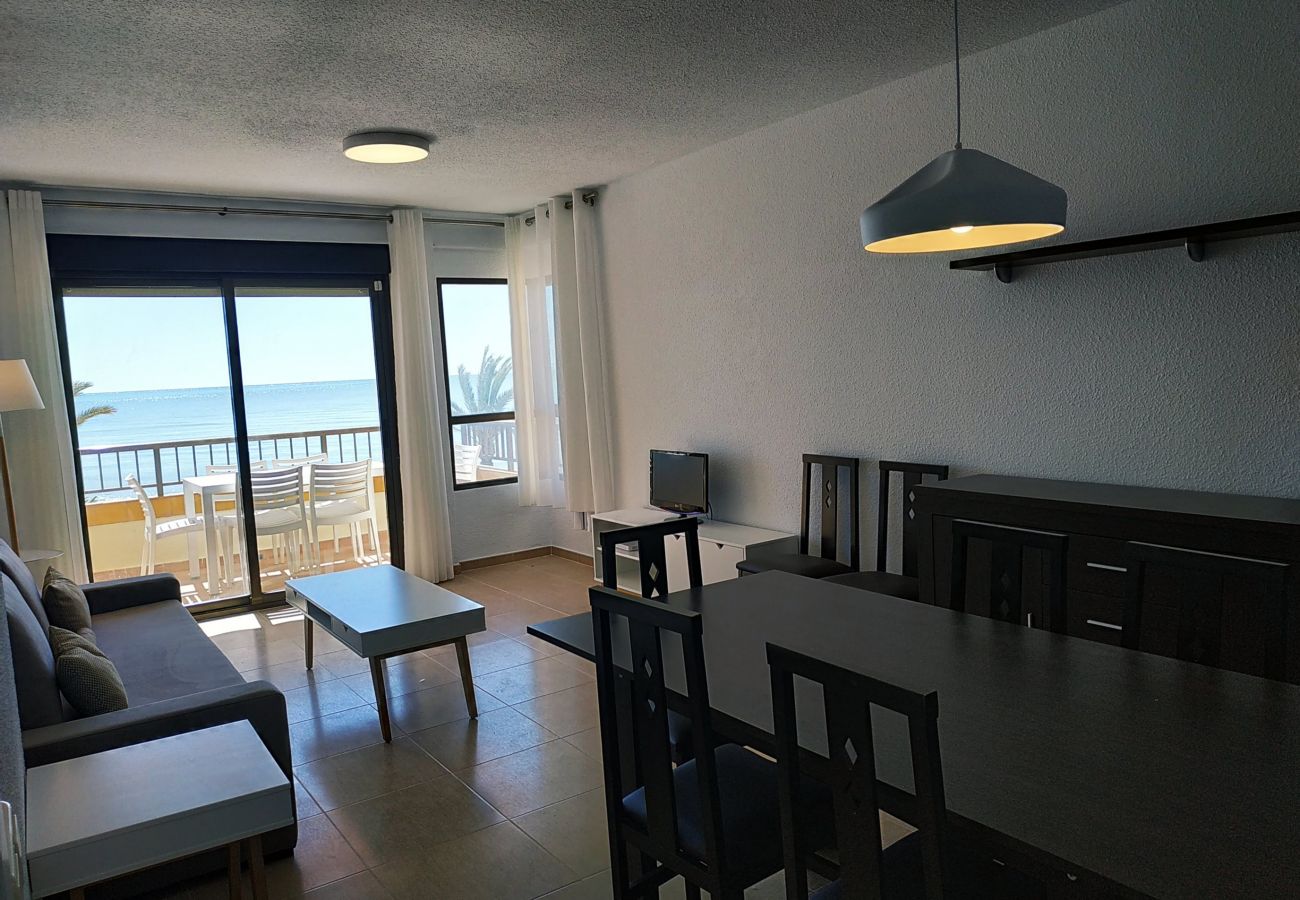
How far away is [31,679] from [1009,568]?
2.67m

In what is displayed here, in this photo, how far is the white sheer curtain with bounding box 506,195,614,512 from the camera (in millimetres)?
5852

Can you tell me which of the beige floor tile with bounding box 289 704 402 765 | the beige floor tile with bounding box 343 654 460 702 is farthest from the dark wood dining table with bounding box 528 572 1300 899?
the beige floor tile with bounding box 343 654 460 702

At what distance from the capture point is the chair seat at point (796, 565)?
13.3 feet

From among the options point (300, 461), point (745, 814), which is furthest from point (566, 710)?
point (300, 461)

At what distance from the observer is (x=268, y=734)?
271cm

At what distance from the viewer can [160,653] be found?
11.4 feet

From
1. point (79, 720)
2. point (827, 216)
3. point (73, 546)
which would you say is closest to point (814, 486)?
point (827, 216)

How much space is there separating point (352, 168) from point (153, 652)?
8.80 ft

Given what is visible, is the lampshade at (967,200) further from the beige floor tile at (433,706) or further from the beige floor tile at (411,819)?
the beige floor tile at (433,706)

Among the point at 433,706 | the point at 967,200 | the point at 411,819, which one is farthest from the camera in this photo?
the point at 433,706

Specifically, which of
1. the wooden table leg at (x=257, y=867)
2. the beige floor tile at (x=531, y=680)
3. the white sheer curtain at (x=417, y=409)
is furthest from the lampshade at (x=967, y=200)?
the white sheer curtain at (x=417, y=409)

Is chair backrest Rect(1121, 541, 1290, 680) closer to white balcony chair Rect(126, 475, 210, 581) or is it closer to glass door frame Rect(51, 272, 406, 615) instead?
glass door frame Rect(51, 272, 406, 615)

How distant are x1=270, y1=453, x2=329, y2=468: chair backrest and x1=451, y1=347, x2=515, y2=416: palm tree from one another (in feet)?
3.20

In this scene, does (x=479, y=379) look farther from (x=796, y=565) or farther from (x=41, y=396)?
(x=796, y=565)
